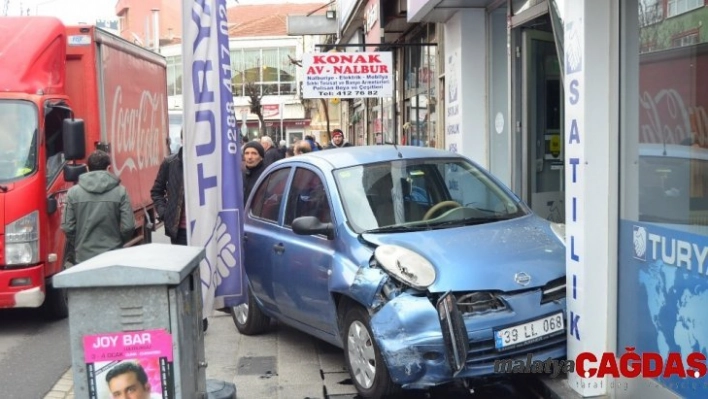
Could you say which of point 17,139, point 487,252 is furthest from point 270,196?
point 17,139

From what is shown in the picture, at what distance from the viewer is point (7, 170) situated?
318 inches

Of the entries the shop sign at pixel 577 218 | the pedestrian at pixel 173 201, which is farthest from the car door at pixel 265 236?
the shop sign at pixel 577 218

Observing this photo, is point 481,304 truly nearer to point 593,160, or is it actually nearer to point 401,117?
point 593,160

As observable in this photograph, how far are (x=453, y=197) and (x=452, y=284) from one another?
4.78 ft

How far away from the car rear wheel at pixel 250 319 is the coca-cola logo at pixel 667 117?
398cm

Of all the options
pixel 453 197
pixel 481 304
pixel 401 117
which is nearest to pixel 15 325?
pixel 453 197

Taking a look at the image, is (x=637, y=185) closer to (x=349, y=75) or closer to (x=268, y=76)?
(x=349, y=75)

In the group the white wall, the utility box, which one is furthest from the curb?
the white wall

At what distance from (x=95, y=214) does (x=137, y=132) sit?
16.3 ft

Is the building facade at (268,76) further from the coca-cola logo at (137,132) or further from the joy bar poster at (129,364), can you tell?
the joy bar poster at (129,364)

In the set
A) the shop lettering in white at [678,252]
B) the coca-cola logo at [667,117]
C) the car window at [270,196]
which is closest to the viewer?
the shop lettering in white at [678,252]

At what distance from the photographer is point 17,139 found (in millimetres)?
8211

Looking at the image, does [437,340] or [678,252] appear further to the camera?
[437,340]

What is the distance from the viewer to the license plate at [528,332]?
4.94m
